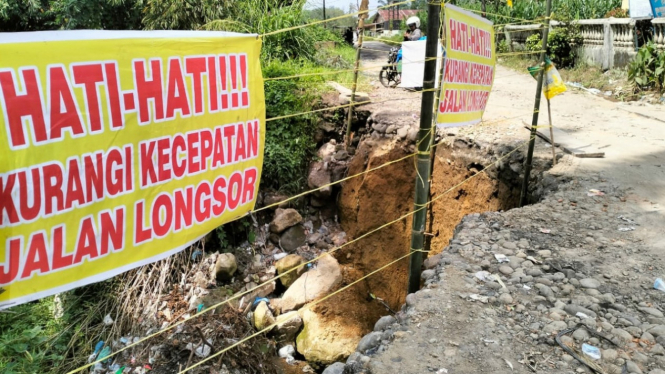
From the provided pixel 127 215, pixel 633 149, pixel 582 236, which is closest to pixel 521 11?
pixel 633 149

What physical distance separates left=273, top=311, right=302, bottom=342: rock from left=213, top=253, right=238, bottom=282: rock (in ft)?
2.54

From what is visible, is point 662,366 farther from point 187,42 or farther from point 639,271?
point 187,42

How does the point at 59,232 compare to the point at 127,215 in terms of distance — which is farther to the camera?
the point at 127,215

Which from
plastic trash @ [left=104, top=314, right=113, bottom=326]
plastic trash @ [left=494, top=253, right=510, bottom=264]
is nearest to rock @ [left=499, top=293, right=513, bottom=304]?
plastic trash @ [left=494, top=253, right=510, bottom=264]

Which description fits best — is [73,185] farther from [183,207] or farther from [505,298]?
[505,298]

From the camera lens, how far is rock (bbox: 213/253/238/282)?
5.24m

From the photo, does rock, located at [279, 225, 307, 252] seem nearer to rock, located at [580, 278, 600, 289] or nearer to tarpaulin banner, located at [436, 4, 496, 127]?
tarpaulin banner, located at [436, 4, 496, 127]

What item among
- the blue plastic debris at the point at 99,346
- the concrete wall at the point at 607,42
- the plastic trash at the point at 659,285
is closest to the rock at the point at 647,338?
the plastic trash at the point at 659,285

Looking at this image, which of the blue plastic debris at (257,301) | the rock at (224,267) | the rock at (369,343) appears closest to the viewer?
the rock at (369,343)

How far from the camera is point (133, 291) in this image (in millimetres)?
4902

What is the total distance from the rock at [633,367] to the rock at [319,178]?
4622mm

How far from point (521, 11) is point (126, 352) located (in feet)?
56.1

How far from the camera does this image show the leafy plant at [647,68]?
27.6ft

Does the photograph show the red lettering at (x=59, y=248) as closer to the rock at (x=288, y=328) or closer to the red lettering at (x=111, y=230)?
the red lettering at (x=111, y=230)
